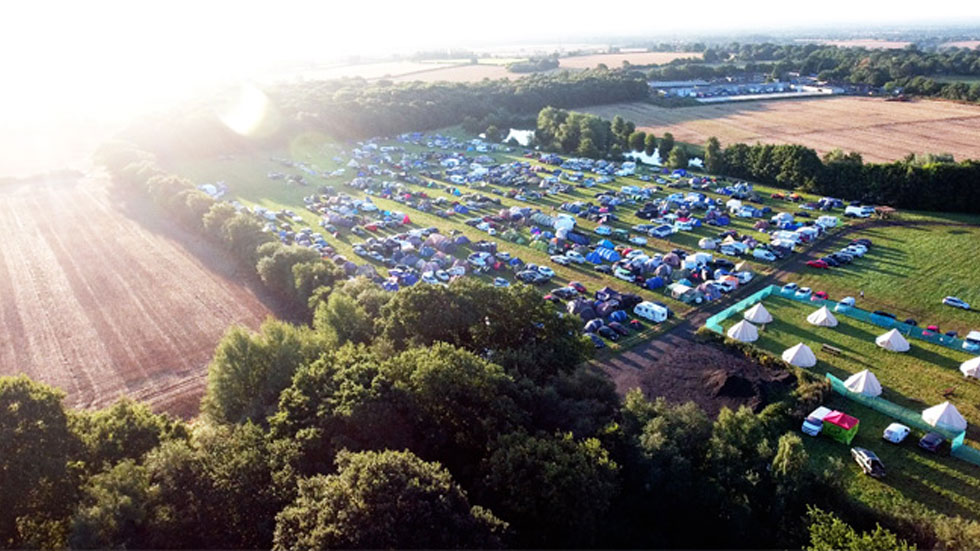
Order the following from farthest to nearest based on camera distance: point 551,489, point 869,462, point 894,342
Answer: point 894,342, point 869,462, point 551,489

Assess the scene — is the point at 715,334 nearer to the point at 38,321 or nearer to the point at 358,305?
the point at 358,305

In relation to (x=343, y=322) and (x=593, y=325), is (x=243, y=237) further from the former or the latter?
(x=593, y=325)

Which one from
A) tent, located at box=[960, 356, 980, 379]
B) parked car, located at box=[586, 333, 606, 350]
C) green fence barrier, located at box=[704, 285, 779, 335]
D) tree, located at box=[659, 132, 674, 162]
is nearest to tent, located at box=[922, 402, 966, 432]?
tent, located at box=[960, 356, 980, 379]

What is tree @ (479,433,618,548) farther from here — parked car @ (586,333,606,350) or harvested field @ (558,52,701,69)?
harvested field @ (558,52,701,69)

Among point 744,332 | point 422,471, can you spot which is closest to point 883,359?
point 744,332

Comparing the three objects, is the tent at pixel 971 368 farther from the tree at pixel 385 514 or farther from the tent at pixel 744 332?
the tree at pixel 385 514

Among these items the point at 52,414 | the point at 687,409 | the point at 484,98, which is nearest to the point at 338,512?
the point at 52,414

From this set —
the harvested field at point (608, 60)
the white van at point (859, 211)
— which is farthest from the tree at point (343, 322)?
the harvested field at point (608, 60)
